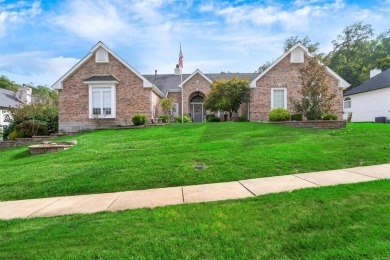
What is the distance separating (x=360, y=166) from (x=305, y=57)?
1616 centimetres

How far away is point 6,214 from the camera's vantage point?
16.0 ft

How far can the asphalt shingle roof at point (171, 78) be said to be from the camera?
29484 mm

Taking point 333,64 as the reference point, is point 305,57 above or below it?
below

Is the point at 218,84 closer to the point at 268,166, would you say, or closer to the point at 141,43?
the point at 141,43

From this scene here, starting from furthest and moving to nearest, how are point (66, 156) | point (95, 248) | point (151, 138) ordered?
1. point (151, 138)
2. point (66, 156)
3. point (95, 248)

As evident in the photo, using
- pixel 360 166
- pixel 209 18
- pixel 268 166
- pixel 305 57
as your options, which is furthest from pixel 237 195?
pixel 305 57

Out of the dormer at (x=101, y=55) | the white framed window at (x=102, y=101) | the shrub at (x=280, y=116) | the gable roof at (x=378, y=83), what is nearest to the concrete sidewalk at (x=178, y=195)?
the shrub at (x=280, y=116)

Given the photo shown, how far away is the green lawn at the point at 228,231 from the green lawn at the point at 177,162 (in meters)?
2.12

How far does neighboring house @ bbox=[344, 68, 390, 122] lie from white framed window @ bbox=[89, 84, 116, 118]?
1024 inches

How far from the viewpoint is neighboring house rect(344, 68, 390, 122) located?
82.5 ft

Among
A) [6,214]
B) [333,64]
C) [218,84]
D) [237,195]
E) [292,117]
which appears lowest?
[6,214]

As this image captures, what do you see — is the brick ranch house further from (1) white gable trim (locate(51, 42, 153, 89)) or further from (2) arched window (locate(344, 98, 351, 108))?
(2) arched window (locate(344, 98, 351, 108))

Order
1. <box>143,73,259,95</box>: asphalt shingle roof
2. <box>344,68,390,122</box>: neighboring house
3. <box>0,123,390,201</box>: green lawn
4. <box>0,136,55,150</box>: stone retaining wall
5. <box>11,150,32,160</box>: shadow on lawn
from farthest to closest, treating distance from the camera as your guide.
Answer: <box>143,73,259,95</box>: asphalt shingle roof, <box>344,68,390,122</box>: neighboring house, <box>0,136,55,150</box>: stone retaining wall, <box>11,150,32,160</box>: shadow on lawn, <box>0,123,390,201</box>: green lawn

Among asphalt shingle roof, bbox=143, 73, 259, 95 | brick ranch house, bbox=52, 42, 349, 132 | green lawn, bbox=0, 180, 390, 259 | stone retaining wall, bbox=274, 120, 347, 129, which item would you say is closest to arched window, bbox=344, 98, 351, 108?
asphalt shingle roof, bbox=143, 73, 259, 95
